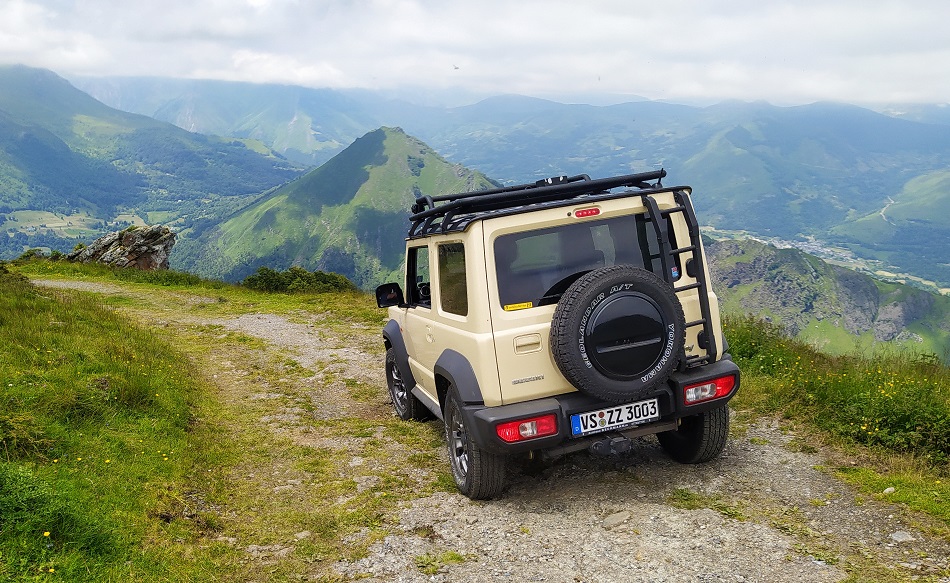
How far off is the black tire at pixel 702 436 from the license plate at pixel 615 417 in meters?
0.69

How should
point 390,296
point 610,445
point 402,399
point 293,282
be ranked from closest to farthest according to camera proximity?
point 610,445, point 390,296, point 402,399, point 293,282

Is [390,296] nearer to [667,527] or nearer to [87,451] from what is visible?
[87,451]

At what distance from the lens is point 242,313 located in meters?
17.7

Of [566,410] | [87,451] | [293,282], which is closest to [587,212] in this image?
[566,410]

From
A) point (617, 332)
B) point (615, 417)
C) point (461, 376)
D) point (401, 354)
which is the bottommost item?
point (615, 417)

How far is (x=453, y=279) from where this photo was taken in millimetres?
5285

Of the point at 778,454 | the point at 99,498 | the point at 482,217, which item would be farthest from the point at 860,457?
the point at 99,498

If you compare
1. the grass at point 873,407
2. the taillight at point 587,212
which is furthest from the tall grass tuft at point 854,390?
the taillight at point 587,212

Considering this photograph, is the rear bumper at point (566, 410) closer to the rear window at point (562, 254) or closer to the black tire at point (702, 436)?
the black tire at point (702, 436)

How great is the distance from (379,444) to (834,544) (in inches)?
182

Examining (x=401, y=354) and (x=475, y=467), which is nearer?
(x=475, y=467)

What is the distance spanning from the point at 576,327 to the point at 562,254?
28.2 inches

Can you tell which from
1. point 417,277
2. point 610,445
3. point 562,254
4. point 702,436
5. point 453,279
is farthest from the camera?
point 417,277

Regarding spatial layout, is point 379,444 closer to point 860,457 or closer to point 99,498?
point 99,498
